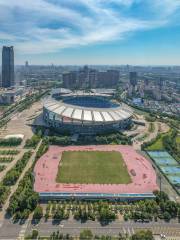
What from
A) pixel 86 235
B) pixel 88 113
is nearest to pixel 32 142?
pixel 88 113

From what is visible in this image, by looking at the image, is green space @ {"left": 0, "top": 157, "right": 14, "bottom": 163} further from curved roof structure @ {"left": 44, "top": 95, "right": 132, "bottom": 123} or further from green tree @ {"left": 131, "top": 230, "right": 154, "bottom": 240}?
green tree @ {"left": 131, "top": 230, "right": 154, "bottom": 240}

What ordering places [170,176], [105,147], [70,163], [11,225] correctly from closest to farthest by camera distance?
1. [11,225]
2. [170,176]
3. [70,163]
4. [105,147]

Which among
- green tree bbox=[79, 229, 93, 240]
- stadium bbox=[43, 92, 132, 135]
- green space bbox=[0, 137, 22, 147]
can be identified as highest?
stadium bbox=[43, 92, 132, 135]

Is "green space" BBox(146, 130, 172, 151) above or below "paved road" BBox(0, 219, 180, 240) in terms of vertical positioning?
above

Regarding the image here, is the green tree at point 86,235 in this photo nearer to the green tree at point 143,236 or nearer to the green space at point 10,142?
the green tree at point 143,236

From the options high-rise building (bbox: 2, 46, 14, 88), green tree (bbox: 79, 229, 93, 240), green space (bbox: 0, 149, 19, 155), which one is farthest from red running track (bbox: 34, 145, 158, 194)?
high-rise building (bbox: 2, 46, 14, 88)

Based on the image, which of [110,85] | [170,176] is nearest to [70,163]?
[170,176]

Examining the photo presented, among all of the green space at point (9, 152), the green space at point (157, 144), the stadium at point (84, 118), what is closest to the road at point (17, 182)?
the green space at point (9, 152)

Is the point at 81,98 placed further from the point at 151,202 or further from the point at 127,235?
the point at 127,235
